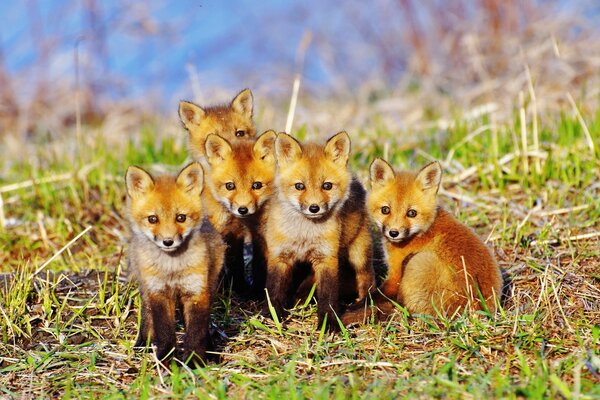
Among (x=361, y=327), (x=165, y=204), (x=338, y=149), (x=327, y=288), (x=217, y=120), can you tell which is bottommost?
(x=361, y=327)

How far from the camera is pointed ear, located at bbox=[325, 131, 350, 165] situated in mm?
5297

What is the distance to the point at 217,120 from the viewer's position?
6086 millimetres

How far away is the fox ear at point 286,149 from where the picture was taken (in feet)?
17.1

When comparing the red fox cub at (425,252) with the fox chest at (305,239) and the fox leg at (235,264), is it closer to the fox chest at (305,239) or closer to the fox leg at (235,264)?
the fox chest at (305,239)

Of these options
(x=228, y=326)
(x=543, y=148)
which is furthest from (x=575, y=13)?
(x=228, y=326)

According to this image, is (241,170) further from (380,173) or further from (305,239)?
(380,173)

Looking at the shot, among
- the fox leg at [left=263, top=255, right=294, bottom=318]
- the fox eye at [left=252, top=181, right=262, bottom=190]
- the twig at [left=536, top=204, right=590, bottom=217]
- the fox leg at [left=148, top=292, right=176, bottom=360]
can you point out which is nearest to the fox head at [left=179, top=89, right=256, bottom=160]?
the fox eye at [left=252, top=181, right=262, bottom=190]

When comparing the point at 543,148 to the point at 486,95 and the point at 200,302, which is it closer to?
the point at 486,95

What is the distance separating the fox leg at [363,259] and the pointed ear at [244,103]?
152 cm

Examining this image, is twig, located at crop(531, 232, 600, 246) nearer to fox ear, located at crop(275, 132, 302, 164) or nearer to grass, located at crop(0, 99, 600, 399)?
grass, located at crop(0, 99, 600, 399)

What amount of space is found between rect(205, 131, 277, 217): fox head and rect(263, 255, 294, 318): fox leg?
42 cm

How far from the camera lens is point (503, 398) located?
3752 mm

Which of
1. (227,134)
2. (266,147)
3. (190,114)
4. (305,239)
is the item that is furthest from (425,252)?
(190,114)

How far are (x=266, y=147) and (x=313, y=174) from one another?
503 millimetres
